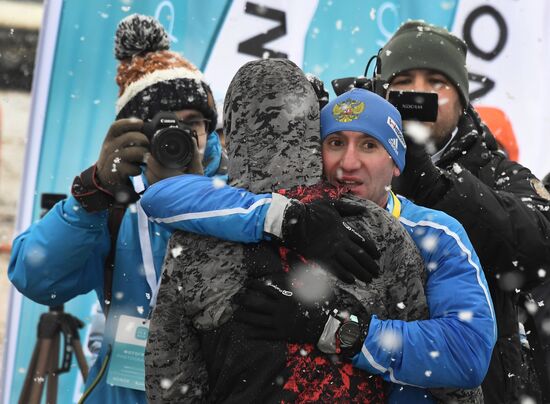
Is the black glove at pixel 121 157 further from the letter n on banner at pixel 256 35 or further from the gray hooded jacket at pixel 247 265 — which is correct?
the letter n on banner at pixel 256 35

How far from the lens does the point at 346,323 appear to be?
1.57m

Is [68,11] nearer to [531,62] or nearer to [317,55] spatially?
[317,55]

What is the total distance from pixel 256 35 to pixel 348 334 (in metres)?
3.38

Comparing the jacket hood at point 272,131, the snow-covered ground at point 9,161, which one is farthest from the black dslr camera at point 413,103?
the snow-covered ground at point 9,161

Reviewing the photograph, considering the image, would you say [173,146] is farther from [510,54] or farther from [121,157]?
[510,54]

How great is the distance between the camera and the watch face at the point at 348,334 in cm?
154

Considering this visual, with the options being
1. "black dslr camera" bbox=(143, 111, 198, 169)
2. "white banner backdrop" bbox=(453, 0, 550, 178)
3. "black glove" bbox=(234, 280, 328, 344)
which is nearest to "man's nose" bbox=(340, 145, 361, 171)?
"black glove" bbox=(234, 280, 328, 344)

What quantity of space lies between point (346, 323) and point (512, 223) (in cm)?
85

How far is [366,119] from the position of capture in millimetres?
1824

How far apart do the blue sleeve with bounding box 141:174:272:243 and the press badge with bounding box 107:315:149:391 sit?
557 millimetres

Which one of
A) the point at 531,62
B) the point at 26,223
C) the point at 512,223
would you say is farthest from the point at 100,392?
the point at 531,62

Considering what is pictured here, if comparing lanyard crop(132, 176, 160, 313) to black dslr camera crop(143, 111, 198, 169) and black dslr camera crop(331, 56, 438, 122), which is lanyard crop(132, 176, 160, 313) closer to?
black dslr camera crop(143, 111, 198, 169)

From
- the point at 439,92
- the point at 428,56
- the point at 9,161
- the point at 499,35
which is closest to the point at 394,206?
the point at 439,92

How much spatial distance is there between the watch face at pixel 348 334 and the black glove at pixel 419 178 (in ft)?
2.37
